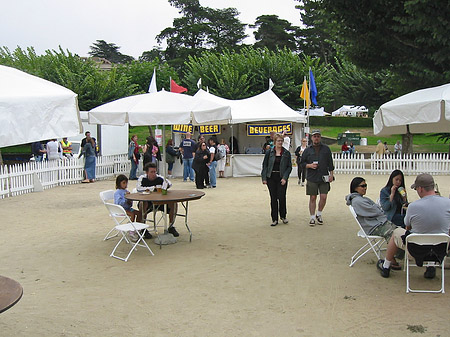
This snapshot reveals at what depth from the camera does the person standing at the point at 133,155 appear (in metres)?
18.5

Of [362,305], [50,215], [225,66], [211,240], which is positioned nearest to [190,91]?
[225,66]

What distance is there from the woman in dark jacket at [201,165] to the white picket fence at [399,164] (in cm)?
721

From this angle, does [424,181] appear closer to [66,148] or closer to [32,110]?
[32,110]

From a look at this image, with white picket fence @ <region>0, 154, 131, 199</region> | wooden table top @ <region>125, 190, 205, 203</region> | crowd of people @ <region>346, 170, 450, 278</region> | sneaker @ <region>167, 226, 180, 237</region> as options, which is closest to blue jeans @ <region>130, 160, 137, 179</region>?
white picket fence @ <region>0, 154, 131, 199</region>

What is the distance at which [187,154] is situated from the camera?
17938 millimetres

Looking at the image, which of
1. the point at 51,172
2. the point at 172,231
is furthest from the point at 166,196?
the point at 51,172

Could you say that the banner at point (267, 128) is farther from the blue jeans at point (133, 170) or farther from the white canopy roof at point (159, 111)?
the white canopy roof at point (159, 111)

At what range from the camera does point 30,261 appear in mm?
7008

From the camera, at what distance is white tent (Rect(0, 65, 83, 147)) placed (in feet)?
10.7

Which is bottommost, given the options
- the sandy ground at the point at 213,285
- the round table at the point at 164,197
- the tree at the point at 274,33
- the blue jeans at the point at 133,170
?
the sandy ground at the point at 213,285

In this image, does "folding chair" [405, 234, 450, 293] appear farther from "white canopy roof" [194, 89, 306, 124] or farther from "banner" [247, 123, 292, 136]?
"banner" [247, 123, 292, 136]

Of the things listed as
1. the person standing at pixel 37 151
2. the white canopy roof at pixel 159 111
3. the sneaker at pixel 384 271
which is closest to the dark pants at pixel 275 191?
the white canopy roof at pixel 159 111

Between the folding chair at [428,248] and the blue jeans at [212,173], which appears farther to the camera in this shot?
the blue jeans at [212,173]

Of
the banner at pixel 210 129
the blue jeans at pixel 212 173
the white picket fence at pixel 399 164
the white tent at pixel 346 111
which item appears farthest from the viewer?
the white tent at pixel 346 111
